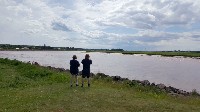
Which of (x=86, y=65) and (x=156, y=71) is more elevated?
(x=86, y=65)

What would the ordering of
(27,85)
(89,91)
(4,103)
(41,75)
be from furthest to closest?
(41,75), (27,85), (89,91), (4,103)

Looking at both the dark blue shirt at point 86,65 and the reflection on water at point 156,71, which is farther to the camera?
the reflection on water at point 156,71

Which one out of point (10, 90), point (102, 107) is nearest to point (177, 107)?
point (102, 107)

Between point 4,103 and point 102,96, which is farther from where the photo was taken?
point 102,96

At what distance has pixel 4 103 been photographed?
56.9 ft

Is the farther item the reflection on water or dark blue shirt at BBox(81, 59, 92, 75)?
the reflection on water

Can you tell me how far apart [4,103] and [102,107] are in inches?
206

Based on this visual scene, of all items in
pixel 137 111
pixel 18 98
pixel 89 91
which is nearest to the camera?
pixel 137 111

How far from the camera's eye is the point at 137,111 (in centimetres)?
1586

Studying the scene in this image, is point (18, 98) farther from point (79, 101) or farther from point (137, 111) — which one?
point (137, 111)

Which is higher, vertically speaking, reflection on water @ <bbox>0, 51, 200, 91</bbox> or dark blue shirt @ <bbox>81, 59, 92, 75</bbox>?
dark blue shirt @ <bbox>81, 59, 92, 75</bbox>

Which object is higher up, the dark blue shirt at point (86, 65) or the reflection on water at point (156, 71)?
the dark blue shirt at point (86, 65)

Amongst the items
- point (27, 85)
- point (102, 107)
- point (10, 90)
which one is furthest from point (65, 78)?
point (102, 107)

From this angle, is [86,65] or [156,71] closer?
[86,65]
